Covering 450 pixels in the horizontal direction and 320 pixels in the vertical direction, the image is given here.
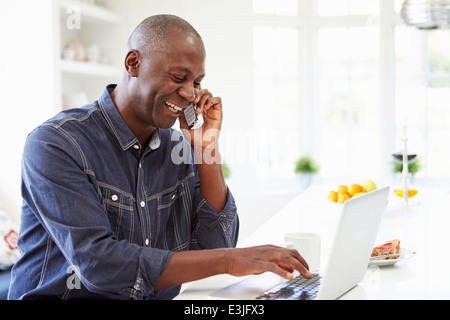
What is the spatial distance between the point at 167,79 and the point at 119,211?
0.38 metres

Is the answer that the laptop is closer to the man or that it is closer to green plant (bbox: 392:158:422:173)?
the man

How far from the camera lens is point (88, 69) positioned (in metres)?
3.79

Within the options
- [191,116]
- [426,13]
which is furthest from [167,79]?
[426,13]

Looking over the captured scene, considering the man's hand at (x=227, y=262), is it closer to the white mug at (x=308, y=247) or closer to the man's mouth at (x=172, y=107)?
the white mug at (x=308, y=247)

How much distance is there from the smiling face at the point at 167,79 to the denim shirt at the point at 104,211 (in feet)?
0.27

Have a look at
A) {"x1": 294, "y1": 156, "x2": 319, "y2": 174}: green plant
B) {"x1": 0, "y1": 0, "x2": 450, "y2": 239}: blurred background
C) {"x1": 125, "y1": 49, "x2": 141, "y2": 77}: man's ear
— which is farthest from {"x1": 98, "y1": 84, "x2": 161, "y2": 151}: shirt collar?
{"x1": 294, "y1": 156, "x2": 319, "y2": 174}: green plant

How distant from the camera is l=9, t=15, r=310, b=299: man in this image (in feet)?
4.08

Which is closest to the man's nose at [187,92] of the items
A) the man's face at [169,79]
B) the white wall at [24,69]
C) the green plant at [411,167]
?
the man's face at [169,79]

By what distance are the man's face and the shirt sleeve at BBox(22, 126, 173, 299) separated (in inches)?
11.0

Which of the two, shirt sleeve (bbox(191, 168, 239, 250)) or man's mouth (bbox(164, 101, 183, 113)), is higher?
man's mouth (bbox(164, 101, 183, 113))
